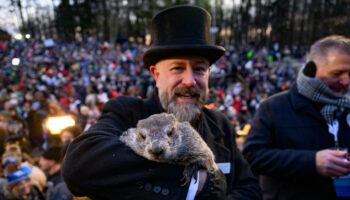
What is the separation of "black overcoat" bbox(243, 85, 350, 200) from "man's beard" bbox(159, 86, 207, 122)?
3.39ft

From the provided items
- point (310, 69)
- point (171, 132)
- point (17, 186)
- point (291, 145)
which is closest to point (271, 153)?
point (291, 145)

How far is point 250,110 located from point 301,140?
49.2 feet

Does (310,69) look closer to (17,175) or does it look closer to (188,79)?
(188,79)

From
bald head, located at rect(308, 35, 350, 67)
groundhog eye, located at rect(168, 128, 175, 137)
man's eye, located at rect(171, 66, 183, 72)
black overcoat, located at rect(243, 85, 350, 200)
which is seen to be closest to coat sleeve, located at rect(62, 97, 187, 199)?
groundhog eye, located at rect(168, 128, 175, 137)

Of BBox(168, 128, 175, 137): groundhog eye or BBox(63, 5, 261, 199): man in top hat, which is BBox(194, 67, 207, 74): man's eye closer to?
BBox(63, 5, 261, 199): man in top hat

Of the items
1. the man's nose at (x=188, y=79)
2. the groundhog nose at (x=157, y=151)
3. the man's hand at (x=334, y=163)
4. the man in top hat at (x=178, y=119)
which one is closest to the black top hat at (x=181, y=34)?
the man in top hat at (x=178, y=119)

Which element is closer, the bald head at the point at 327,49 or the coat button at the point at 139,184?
the coat button at the point at 139,184

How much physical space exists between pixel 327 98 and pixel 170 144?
1625 millimetres

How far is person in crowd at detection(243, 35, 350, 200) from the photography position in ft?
9.06

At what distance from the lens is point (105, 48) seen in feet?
124

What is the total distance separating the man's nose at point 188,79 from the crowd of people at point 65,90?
1649 millimetres

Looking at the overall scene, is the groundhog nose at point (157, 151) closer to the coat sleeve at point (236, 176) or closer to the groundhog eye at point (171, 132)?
the groundhog eye at point (171, 132)

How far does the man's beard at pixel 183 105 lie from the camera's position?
2.04m

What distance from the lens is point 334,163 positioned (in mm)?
2449
